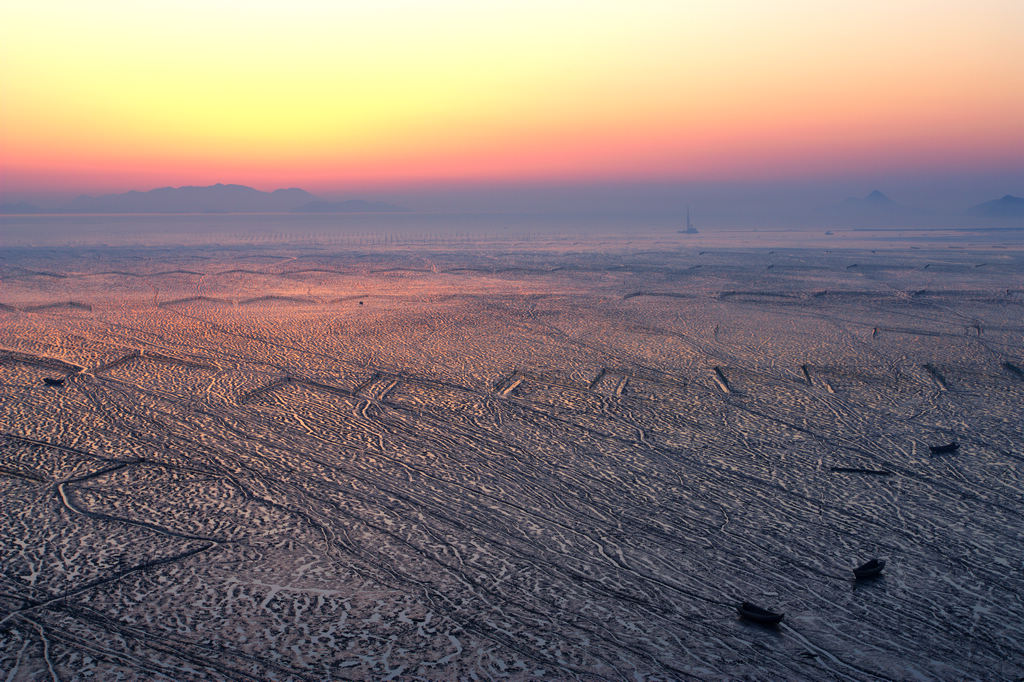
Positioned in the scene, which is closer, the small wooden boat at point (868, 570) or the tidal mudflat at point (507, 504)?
the tidal mudflat at point (507, 504)

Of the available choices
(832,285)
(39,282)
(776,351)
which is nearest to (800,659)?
(776,351)

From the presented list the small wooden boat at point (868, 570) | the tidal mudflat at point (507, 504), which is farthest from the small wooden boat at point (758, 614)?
the small wooden boat at point (868, 570)

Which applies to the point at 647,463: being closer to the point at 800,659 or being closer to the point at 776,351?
the point at 800,659

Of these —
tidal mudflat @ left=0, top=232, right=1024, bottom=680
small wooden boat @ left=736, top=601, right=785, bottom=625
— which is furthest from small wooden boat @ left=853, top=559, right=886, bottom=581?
small wooden boat @ left=736, top=601, right=785, bottom=625

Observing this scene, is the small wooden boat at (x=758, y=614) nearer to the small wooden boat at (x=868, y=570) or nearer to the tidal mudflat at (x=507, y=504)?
the tidal mudflat at (x=507, y=504)

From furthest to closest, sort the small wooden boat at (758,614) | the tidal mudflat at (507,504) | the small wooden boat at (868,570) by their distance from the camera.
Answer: the small wooden boat at (868,570) → the small wooden boat at (758,614) → the tidal mudflat at (507,504)

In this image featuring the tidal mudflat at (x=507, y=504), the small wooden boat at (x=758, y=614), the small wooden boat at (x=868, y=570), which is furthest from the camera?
the small wooden boat at (x=868, y=570)

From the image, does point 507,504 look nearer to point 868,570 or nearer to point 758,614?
point 758,614
